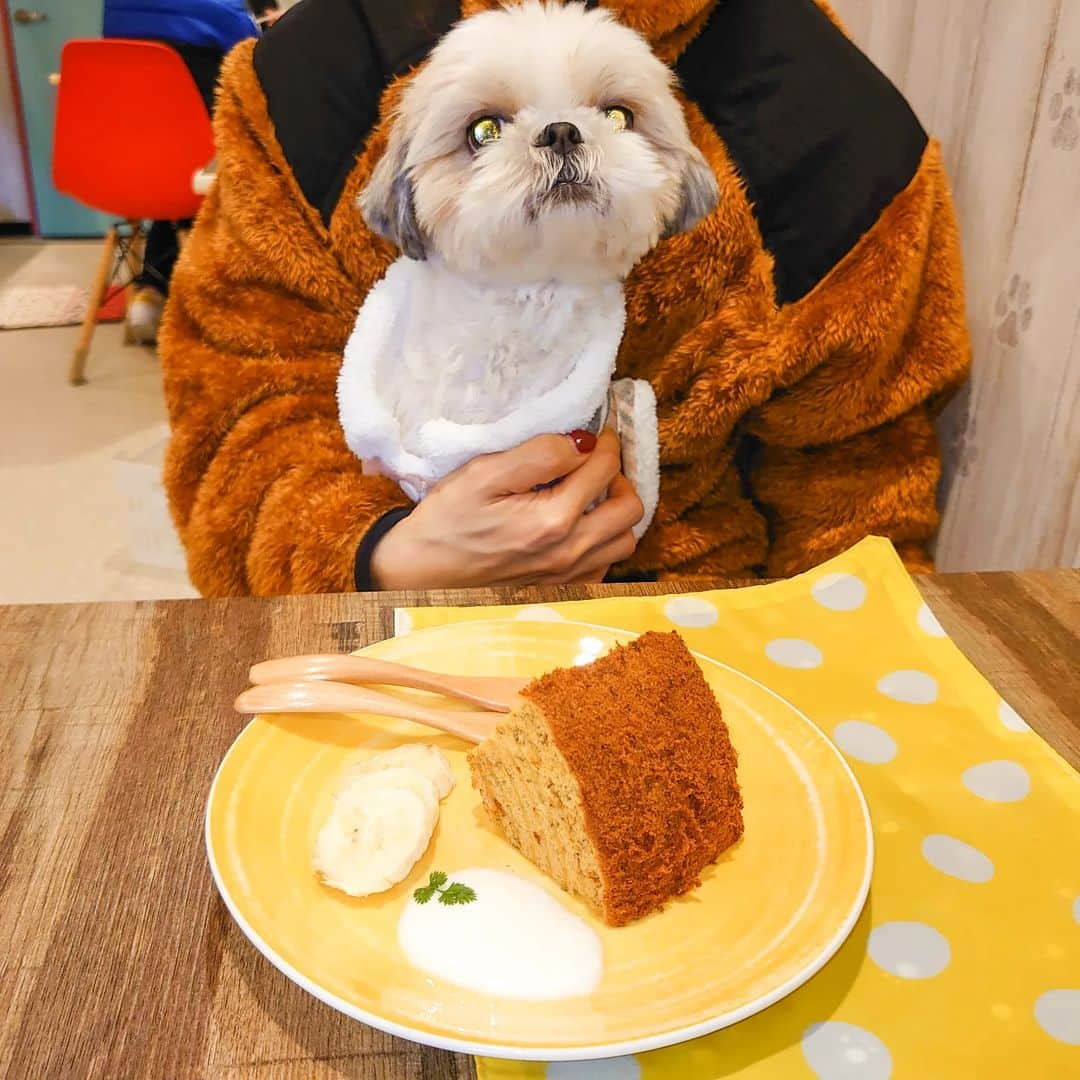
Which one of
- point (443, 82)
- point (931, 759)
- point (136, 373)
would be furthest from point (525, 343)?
point (136, 373)

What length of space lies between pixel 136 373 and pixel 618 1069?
3.50 m

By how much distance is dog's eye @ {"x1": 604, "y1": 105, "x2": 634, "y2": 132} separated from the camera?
83 cm

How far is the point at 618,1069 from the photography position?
38 cm

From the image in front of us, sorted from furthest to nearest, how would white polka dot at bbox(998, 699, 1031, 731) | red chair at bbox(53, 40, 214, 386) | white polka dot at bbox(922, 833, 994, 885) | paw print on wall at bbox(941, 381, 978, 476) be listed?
red chair at bbox(53, 40, 214, 386)
paw print on wall at bbox(941, 381, 978, 476)
white polka dot at bbox(998, 699, 1031, 731)
white polka dot at bbox(922, 833, 994, 885)

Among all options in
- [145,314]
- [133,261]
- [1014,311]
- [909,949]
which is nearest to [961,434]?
[1014,311]

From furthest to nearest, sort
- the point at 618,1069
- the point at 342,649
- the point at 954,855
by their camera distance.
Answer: the point at 342,649 → the point at 954,855 → the point at 618,1069

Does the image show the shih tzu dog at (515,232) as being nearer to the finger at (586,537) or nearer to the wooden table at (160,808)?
the finger at (586,537)

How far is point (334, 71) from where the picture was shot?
38.2 inches

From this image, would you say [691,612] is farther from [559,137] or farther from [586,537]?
[559,137]

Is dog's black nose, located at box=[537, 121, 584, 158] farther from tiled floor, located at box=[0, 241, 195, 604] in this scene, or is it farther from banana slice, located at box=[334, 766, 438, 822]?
tiled floor, located at box=[0, 241, 195, 604]

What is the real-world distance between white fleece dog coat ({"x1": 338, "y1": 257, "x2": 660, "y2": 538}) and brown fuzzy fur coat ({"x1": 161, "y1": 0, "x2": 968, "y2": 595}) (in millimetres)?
70

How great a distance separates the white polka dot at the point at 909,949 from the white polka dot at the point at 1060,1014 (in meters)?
0.04

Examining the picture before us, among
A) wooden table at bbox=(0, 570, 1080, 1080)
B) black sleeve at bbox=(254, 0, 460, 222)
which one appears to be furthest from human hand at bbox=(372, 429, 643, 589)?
black sleeve at bbox=(254, 0, 460, 222)

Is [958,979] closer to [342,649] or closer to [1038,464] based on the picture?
[342,649]
